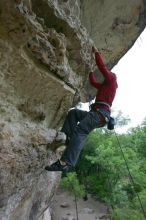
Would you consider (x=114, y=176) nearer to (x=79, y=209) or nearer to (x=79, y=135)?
(x=79, y=209)

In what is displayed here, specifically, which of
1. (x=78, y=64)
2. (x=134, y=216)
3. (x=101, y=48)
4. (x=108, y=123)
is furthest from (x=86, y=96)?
(x=134, y=216)

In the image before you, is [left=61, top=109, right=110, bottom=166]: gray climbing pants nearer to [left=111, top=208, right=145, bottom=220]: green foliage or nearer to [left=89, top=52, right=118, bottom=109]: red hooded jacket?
[left=89, top=52, right=118, bottom=109]: red hooded jacket

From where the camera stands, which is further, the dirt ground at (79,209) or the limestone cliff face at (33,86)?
the dirt ground at (79,209)

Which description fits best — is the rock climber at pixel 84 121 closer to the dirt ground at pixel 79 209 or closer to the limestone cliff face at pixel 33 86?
the limestone cliff face at pixel 33 86

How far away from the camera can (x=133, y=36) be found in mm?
8672

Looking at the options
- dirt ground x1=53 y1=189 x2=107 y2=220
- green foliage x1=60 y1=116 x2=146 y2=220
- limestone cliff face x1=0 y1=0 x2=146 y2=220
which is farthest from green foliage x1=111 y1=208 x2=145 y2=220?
limestone cliff face x1=0 y1=0 x2=146 y2=220

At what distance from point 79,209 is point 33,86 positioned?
1779 centimetres

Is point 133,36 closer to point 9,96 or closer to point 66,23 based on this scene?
point 66,23

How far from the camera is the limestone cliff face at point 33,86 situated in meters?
4.45

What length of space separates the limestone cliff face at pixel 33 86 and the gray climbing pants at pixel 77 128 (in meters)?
0.35

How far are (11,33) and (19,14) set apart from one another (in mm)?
368

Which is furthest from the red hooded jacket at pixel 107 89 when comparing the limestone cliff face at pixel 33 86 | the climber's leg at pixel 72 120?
the limestone cliff face at pixel 33 86

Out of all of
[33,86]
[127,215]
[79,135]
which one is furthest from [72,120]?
[127,215]

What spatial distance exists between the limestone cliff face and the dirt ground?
45.3 ft
